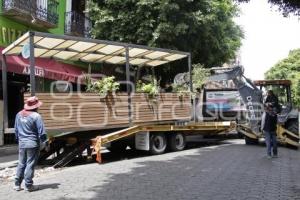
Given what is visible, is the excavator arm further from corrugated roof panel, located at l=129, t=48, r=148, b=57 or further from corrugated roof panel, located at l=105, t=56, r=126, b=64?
corrugated roof panel, located at l=129, t=48, r=148, b=57

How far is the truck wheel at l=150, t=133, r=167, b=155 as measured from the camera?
1454 cm

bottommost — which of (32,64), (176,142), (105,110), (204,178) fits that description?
(204,178)

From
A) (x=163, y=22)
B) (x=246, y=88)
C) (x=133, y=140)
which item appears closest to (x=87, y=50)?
(x=133, y=140)

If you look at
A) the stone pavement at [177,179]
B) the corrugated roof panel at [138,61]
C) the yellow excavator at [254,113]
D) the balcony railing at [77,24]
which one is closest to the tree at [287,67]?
the balcony railing at [77,24]

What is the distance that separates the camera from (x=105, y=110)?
13.1 metres

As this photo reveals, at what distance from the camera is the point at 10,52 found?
1301cm

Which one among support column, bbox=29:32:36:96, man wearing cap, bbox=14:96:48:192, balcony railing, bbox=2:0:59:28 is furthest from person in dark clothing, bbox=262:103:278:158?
balcony railing, bbox=2:0:59:28

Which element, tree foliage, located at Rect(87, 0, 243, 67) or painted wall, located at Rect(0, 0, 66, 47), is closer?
painted wall, located at Rect(0, 0, 66, 47)

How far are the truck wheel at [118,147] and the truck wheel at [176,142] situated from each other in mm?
1387

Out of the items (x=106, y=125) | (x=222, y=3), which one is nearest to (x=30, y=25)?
(x=106, y=125)

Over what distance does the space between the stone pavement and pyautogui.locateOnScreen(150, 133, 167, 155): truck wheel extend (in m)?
0.49

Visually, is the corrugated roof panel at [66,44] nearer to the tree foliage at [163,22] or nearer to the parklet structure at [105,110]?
the parklet structure at [105,110]

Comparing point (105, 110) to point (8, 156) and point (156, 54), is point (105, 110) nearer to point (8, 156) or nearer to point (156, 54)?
point (156, 54)

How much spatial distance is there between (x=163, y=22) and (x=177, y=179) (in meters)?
12.7
